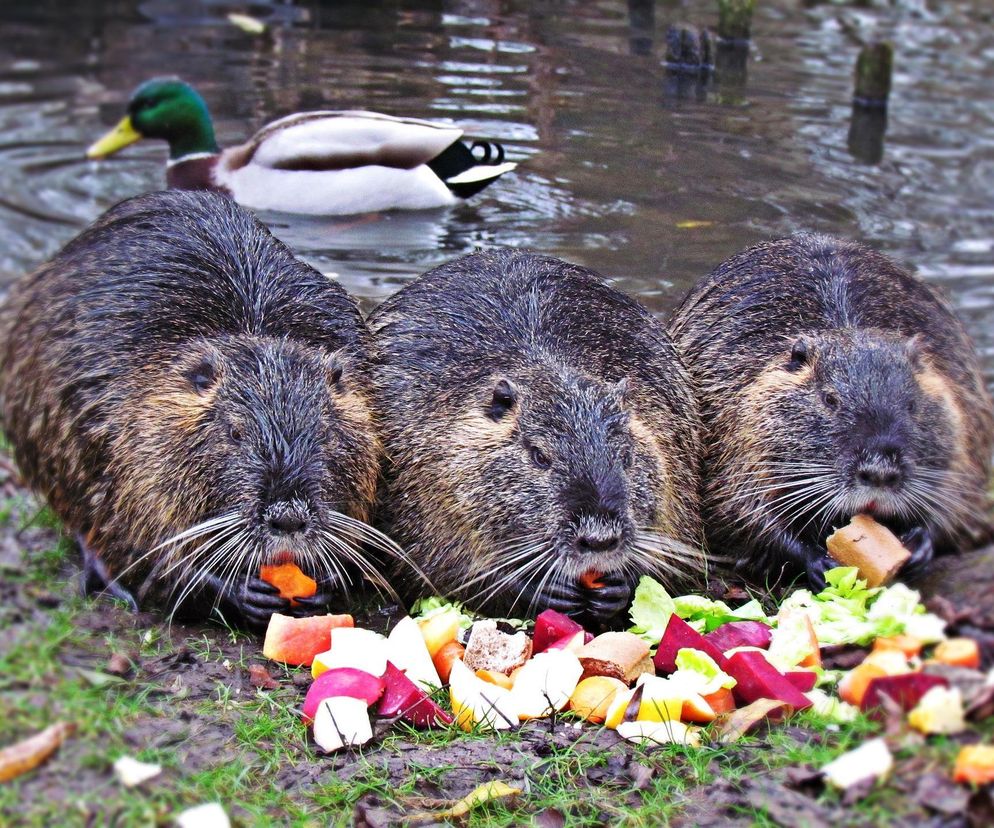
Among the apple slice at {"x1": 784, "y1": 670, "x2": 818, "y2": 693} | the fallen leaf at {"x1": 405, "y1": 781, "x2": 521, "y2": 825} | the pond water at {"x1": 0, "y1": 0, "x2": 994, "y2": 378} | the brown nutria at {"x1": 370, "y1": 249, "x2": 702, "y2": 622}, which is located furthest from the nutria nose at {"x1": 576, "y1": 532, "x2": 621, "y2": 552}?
the pond water at {"x1": 0, "y1": 0, "x2": 994, "y2": 378}

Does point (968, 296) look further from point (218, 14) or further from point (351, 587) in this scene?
point (218, 14)

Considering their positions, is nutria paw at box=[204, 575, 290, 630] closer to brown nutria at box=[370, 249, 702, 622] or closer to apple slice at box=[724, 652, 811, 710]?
brown nutria at box=[370, 249, 702, 622]

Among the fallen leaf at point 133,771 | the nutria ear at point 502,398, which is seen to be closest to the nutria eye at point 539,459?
the nutria ear at point 502,398

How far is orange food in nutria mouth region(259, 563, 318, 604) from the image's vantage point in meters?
3.96

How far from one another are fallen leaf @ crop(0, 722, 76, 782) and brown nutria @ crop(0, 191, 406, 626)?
1.20 metres

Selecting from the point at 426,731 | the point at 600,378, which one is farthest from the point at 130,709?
the point at 600,378

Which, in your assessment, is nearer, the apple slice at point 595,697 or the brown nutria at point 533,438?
the apple slice at point 595,697

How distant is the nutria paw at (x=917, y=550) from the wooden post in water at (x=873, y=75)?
6.80 metres

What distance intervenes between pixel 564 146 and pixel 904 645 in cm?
513

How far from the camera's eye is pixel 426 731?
136 inches

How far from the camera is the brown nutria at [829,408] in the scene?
416 cm

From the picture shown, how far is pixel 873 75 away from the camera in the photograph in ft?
33.6

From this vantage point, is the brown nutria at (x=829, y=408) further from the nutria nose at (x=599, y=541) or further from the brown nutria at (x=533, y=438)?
the nutria nose at (x=599, y=541)

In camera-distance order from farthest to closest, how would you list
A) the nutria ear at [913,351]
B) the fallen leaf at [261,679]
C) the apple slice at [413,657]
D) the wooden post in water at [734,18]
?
the wooden post in water at [734,18] → the nutria ear at [913,351] → the apple slice at [413,657] → the fallen leaf at [261,679]
